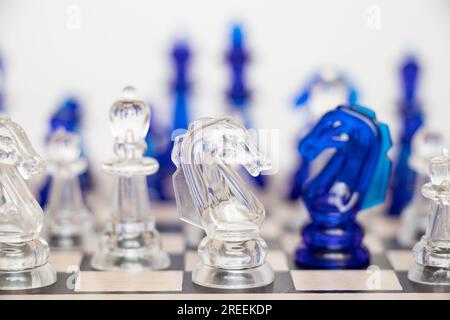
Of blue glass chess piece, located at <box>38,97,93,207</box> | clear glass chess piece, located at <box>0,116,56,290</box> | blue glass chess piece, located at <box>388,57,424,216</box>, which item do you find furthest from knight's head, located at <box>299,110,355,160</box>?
blue glass chess piece, located at <box>38,97,93,207</box>

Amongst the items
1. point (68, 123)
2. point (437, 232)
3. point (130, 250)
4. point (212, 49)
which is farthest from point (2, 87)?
point (437, 232)

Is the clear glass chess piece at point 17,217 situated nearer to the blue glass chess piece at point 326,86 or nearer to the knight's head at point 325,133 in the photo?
the knight's head at point 325,133

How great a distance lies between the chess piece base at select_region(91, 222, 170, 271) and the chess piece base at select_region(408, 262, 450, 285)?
0.55m

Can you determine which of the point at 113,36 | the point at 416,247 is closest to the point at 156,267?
the point at 416,247

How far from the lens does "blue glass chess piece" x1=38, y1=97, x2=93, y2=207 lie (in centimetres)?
281

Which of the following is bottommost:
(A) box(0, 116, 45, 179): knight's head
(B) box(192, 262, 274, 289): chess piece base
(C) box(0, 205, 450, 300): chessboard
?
(C) box(0, 205, 450, 300): chessboard

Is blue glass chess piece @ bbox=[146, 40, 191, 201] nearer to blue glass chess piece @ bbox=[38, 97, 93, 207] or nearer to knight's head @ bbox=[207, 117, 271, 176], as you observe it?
blue glass chess piece @ bbox=[38, 97, 93, 207]

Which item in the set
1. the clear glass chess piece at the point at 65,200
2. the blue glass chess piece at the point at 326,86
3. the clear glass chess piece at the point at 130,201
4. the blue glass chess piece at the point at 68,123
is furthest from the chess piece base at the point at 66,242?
the blue glass chess piece at the point at 326,86

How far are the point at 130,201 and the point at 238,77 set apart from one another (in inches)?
36.2

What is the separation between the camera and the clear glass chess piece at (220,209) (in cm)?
204

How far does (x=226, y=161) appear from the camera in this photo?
2.05 meters

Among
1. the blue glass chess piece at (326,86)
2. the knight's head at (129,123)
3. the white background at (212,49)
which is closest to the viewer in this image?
the knight's head at (129,123)
